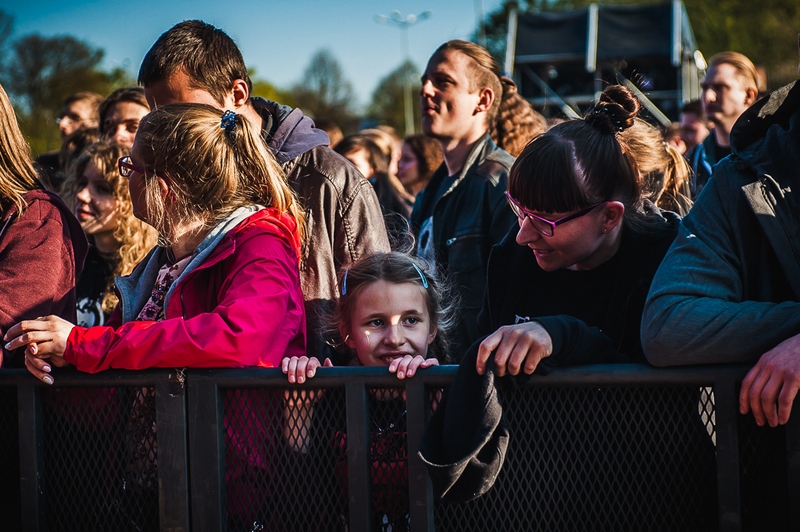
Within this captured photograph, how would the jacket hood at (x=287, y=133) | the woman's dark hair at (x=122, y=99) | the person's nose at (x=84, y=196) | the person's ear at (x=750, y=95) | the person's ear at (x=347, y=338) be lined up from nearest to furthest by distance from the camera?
the person's ear at (x=347, y=338) → the jacket hood at (x=287, y=133) → the person's nose at (x=84, y=196) → the woman's dark hair at (x=122, y=99) → the person's ear at (x=750, y=95)

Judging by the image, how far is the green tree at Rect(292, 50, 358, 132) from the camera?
68500mm

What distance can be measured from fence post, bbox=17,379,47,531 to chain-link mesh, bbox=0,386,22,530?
127 millimetres

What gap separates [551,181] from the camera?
244 cm

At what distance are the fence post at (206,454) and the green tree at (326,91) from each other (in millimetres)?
65912

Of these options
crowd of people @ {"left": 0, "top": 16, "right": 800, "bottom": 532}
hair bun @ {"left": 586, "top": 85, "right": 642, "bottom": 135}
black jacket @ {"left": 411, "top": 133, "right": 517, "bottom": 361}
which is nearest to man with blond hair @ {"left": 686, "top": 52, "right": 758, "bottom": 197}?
black jacket @ {"left": 411, "top": 133, "right": 517, "bottom": 361}

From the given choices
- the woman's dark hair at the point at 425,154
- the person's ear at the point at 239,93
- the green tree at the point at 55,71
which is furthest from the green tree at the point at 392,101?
the person's ear at the point at 239,93

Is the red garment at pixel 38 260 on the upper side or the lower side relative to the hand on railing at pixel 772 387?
upper

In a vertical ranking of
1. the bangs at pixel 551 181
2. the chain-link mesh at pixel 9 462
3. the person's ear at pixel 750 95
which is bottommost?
the chain-link mesh at pixel 9 462

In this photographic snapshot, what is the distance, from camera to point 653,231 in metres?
2.55

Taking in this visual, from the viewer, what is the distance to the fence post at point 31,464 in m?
2.16

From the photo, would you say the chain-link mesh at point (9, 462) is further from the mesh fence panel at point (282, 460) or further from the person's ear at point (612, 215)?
the person's ear at point (612, 215)

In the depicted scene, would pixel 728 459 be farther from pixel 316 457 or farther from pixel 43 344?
pixel 43 344

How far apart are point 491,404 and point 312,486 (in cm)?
50

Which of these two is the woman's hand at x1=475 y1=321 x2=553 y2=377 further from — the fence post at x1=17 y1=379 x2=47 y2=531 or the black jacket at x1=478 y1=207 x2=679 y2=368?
the fence post at x1=17 y1=379 x2=47 y2=531
